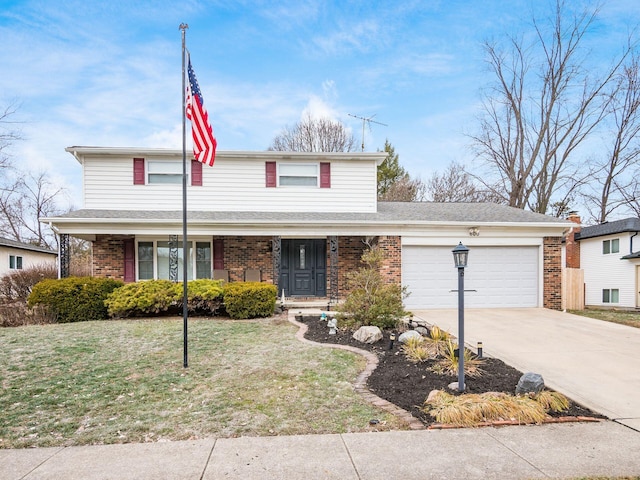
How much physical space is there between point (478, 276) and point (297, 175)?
6.53 m

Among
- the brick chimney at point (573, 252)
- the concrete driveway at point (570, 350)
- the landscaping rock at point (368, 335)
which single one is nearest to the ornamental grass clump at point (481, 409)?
the concrete driveway at point (570, 350)

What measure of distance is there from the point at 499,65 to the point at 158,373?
2410 cm

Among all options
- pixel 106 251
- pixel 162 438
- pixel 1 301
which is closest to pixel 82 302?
pixel 106 251

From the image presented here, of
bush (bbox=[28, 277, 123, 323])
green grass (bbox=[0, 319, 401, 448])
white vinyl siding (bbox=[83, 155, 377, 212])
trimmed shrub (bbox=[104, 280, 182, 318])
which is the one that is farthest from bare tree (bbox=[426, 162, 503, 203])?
bush (bbox=[28, 277, 123, 323])

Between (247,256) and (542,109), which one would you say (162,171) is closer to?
(247,256)

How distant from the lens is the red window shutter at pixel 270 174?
12.3 metres

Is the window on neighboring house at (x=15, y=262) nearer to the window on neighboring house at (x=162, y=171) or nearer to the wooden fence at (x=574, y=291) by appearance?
the window on neighboring house at (x=162, y=171)

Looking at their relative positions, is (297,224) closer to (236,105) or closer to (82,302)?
(82,302)

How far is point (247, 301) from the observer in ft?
31.3

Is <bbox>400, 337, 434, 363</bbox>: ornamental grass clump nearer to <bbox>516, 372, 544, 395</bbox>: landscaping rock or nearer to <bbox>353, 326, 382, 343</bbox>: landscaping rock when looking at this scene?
<bbox>353, 326, 382, 343</bbox>: landscaping rock

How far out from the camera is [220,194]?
12.2m

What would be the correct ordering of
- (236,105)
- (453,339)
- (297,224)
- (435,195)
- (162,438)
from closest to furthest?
1. (162,438)
2. (453,339)
3. (297,224)
4. (236,105)
5. (435,195)

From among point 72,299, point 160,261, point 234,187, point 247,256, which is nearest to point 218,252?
point 247,256

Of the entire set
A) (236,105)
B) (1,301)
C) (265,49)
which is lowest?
(1,301)
